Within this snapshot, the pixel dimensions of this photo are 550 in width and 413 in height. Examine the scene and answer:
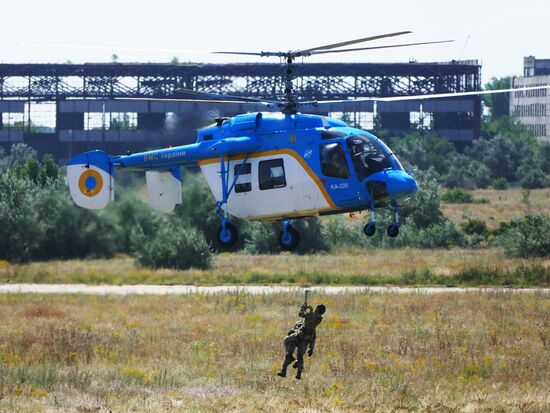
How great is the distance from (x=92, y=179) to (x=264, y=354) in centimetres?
778

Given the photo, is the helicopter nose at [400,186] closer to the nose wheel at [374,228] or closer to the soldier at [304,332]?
the nose wheel at [374,228]

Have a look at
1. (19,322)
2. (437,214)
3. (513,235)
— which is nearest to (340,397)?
(19,322)

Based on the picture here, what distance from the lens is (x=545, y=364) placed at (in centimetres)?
3105

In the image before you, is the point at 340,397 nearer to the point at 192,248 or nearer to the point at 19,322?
the point at 19,322

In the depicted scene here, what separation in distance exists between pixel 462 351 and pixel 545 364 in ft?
8.59

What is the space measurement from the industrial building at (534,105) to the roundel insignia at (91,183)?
12979 centimetres

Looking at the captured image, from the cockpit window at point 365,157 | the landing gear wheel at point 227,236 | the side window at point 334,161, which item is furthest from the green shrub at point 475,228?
the landing gear wheel at point 227,236

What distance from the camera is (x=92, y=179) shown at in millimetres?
27109

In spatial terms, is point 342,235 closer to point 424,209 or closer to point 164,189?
point 424,209

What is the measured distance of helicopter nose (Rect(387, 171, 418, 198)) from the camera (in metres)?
24.7

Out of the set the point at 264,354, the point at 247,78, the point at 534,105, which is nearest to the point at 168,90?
the point at 247,78

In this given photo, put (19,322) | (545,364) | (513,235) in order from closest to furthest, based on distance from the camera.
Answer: (545,364) → (19,322) → (513,235)

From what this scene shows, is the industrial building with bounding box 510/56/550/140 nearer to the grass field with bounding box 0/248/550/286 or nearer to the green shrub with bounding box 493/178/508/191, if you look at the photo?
the green shrub with bounding box 493/178/508/191

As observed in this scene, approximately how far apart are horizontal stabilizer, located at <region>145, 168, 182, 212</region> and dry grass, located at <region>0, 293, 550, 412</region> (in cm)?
399
